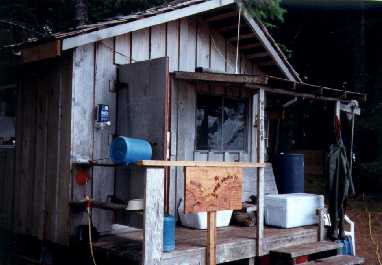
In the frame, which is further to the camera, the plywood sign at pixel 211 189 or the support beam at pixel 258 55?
the support beam at pixel 258 55

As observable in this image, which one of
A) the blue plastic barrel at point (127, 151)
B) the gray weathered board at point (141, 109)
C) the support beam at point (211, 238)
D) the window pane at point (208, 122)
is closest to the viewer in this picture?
the blue plastic barrel at point (127, 151)

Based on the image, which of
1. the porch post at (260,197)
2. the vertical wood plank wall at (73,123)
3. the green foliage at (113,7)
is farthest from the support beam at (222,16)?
the green foliage at (113,7)

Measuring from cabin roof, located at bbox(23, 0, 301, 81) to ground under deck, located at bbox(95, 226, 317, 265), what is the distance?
253 cm

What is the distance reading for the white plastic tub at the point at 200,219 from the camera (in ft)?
23.5

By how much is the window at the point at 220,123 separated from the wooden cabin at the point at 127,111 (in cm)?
2

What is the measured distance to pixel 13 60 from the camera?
7164 mm

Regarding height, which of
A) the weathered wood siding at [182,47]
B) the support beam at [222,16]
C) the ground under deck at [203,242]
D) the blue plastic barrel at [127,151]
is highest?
the support beam at [222,16]

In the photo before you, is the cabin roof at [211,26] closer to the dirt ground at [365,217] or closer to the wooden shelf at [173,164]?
the wooden shelf at [173,164]

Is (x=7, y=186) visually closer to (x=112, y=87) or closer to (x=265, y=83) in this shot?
(x=112, y=87)

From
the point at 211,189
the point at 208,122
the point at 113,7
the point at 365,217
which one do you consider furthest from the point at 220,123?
the point at 365,217

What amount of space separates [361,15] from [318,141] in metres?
5.46

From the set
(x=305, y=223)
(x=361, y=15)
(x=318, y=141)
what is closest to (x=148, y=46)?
(x=305, y=223)

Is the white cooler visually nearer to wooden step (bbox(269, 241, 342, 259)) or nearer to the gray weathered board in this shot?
wooden step (bbox(269, 241, 342, 259))

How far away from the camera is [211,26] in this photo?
840cm
